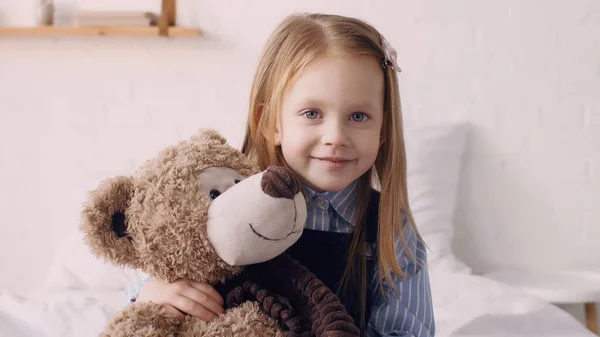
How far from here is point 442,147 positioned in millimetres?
2090

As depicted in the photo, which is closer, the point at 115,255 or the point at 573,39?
the point at 115,255

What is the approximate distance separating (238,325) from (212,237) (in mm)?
104

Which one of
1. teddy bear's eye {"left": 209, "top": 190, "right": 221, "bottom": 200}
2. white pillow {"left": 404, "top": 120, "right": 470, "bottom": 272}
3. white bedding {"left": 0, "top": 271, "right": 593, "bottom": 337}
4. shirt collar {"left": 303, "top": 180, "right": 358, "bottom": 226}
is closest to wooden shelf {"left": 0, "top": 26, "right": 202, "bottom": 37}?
white pillow {"left": 404, "top": 120, "right": 470, "bottom": 272}

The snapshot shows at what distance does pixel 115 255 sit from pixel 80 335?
0.69m

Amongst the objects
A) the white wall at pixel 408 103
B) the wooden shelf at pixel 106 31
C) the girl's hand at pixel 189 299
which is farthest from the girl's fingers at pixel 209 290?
the wooden shelf at pixel 106 31

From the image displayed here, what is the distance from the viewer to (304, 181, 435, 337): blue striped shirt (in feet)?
3.36

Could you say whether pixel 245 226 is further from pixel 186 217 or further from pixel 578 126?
pixel 578 126

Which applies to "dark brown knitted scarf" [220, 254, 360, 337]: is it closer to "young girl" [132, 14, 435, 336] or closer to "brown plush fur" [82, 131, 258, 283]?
"brown plush fur" [82, 131, 258, 283]

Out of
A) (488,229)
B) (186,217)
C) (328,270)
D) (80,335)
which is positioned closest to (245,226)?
(186,217)

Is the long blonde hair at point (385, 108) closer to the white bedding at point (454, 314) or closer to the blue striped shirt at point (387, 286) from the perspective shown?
the blue striped shirt at point (387, 286)

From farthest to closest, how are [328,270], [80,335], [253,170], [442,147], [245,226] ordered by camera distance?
[442,147]
[80,335]
[328,270]
[253,170]
[245,226]

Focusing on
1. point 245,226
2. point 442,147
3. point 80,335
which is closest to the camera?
point 245,226

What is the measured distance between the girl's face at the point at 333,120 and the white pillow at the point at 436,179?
1.03 metres

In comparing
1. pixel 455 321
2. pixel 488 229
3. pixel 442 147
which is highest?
pixel 442 147
